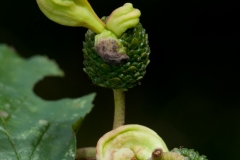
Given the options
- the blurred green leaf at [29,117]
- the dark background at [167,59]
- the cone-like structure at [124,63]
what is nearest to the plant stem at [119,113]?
the cone-like structure at [124,63]

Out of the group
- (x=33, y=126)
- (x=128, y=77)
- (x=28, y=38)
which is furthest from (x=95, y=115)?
(x=128, y=77)

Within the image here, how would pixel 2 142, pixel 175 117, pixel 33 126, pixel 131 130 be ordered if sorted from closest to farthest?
pixel 131 130 → pixel 2 142 → pixel 33 126 → pixel 175 117

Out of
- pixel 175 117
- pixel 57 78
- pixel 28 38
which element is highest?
pixel 28 38

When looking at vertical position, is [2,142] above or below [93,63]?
below

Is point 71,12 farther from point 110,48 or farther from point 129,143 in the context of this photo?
point 129,143

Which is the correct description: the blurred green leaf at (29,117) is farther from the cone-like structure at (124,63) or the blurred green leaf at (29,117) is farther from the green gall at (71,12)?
the green gall at (71,12)

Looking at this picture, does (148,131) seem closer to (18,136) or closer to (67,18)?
(67,18)
